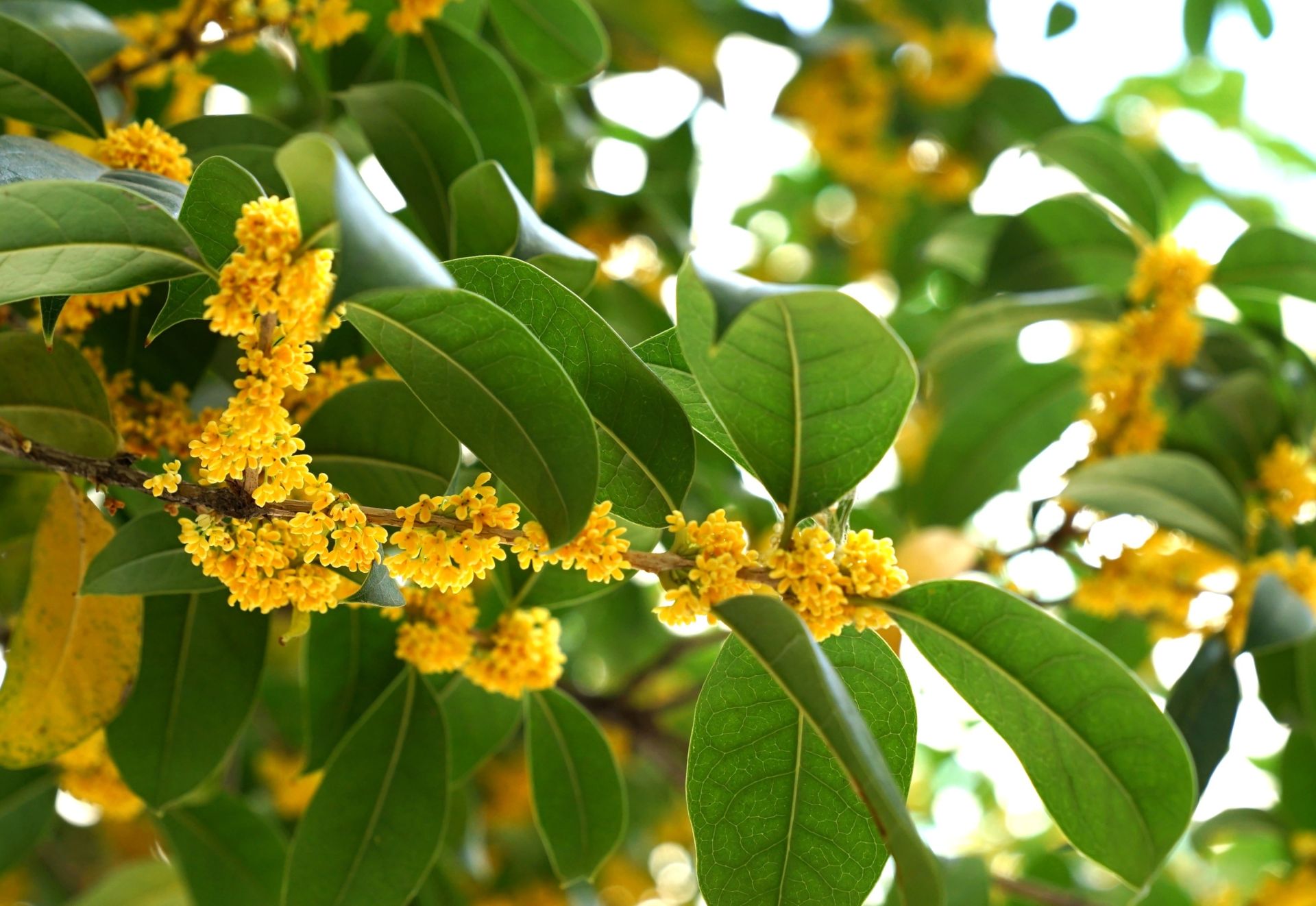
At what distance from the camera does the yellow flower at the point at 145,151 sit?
1037 mm

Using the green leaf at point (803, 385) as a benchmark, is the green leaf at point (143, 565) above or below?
below

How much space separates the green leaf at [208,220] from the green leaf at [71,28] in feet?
1.97

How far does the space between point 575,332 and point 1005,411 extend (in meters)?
1.56

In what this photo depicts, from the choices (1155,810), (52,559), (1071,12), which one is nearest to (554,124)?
(1071,12)

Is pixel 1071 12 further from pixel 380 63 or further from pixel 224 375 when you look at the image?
pixel 224 375

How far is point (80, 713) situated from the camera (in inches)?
45.1

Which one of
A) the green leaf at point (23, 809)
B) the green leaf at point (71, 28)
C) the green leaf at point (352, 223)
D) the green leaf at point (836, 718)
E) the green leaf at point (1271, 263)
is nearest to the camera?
the green leaf at point (352, 223)

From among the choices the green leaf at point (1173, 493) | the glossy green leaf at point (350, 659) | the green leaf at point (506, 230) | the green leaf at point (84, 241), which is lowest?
the glossy green leaf at point (350, 659)

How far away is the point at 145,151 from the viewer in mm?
1044

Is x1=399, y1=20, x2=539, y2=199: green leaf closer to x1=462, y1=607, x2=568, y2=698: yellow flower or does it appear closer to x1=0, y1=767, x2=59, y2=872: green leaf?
x1=462, y1=607, x2=568, y2=698: yellow flower

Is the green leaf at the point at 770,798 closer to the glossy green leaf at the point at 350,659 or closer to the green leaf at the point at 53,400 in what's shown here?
the glossy green leaf at the point at 350,659

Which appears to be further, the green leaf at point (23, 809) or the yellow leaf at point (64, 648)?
the green leaf at point (23, 809)

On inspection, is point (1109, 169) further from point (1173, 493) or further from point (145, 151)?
point (145, 151)

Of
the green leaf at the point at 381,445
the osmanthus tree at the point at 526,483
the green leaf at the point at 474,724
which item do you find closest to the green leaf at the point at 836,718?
the osmanthus tree at the point at 526,483
